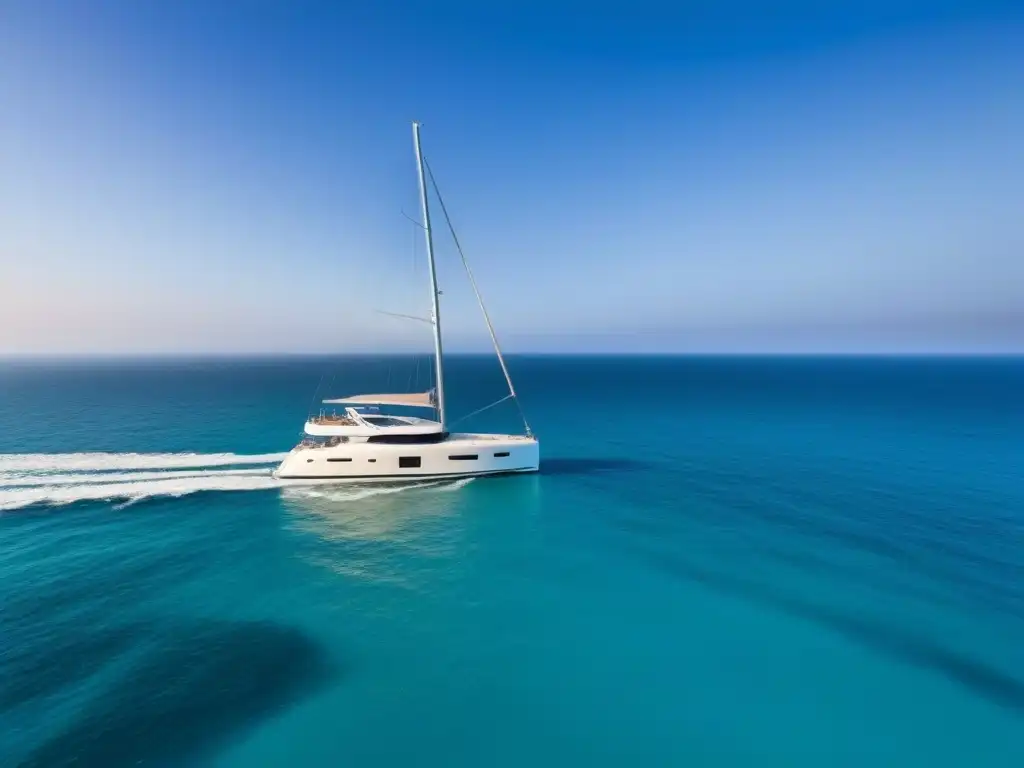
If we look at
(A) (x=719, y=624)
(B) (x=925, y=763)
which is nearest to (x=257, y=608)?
(A) (x=719, y=624)

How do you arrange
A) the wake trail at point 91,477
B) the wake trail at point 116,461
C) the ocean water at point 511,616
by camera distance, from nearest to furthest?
the ocean water at point 511,616 < the wake trail at point 91,477 < the wake trail at point 116,461

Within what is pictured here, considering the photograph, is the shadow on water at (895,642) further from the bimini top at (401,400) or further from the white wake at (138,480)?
the bimini top at (401,400)

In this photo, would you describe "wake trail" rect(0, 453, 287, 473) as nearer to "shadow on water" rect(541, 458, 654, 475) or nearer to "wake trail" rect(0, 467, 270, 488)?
"wake trail" rect(0, 467, 270, 488)

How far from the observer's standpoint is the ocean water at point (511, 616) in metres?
11.6

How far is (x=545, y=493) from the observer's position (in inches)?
1203

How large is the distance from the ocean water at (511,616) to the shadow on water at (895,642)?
0.29ft

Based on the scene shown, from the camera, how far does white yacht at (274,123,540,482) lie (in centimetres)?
3098

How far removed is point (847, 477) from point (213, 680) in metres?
40.3

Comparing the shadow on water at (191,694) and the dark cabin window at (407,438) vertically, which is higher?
the dark cabin window at (407,438)

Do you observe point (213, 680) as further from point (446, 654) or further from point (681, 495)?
point (681, 495)

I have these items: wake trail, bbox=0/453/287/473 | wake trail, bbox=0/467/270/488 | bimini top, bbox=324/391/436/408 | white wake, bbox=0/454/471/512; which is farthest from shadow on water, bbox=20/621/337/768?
wake trail, bbox=0/453/287/473

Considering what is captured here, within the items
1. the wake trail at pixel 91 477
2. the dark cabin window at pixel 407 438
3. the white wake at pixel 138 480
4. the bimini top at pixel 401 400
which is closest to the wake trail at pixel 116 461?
the white wake at pixel 138 480

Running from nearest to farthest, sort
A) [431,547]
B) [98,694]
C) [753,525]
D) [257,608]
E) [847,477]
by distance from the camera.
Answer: [98,694] → [257,608] → [431,547] → [753,525] → [847,477]

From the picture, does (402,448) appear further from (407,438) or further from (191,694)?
(191,694)
